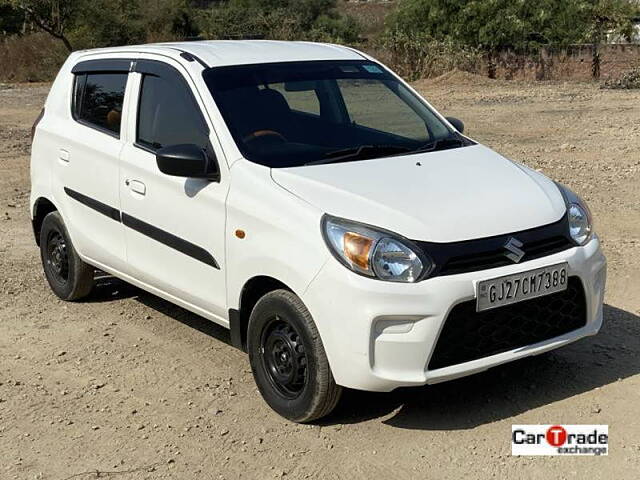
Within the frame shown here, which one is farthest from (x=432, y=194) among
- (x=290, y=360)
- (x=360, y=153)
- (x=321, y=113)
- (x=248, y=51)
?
(x=248, y=51)

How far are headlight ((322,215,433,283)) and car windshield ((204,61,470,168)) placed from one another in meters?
0.80

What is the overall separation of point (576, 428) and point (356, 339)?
3.94 ft

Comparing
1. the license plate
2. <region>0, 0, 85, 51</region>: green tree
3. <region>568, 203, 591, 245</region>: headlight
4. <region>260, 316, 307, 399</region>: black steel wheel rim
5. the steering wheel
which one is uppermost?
the steering wheel

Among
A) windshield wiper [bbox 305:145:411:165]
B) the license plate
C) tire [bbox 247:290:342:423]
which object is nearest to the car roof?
windshield wiper [bbox 305:145:411:165]

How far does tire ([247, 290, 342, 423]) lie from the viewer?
4.39 metres

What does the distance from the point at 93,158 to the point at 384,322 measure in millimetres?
2648

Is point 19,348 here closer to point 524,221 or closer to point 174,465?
point 174,465

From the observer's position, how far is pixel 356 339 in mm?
4180

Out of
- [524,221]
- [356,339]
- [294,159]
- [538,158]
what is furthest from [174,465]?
[538,158]

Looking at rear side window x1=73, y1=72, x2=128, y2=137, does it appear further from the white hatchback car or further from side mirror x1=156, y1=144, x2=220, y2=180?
side mirror x1=156, y1=144, x2=220, y2=180

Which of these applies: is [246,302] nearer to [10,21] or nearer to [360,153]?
[360,153]

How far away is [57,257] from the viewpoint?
6.84m

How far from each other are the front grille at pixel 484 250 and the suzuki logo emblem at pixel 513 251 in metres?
0.01

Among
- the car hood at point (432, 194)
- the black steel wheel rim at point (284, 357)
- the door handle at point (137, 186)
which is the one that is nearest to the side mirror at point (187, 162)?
the car hood at point (432, 194)
